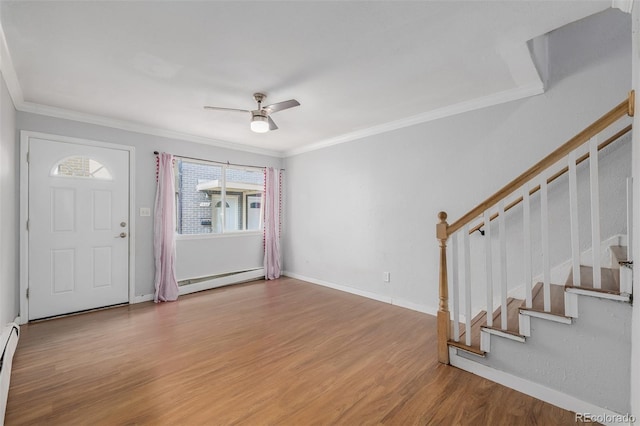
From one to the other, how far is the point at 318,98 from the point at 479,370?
2.86 m

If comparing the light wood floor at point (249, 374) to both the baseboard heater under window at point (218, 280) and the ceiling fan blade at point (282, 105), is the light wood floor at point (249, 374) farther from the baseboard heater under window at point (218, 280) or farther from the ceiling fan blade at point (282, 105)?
the ceiling fan blade at point (282, 105)

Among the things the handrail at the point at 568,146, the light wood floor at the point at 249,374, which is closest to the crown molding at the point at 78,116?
the light wood floor at the point at 249,374

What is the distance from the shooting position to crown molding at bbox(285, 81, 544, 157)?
106 inches

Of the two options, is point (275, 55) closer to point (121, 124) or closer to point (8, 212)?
point (121, 124)

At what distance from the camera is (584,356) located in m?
1.75

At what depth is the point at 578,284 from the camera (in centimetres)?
173

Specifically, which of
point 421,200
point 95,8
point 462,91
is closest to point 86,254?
point 95,8

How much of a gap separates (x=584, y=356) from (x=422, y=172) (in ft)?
7.48

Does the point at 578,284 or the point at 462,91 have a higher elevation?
the point at 462,91

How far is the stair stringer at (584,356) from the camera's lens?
1.64 metres

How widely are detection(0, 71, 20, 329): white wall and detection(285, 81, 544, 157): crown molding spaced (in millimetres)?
3649

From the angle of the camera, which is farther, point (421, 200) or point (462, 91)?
point (421, 200)

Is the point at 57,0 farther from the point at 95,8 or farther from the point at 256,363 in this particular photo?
the point at 256,363

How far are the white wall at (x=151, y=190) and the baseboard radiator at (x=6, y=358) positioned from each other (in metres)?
1.42
